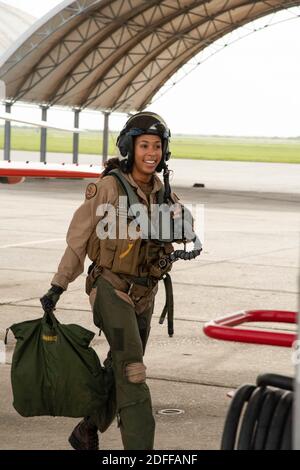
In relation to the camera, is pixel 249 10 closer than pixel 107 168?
No

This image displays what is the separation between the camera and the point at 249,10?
40531 millimetres

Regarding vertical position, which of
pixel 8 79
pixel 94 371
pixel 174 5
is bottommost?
pixel 94 371

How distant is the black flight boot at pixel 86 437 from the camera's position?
5609 mm

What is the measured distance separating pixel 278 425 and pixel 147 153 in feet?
7.95

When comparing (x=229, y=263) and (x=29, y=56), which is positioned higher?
(x=29, y=56)

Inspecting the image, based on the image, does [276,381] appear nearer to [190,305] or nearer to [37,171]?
[190,305]

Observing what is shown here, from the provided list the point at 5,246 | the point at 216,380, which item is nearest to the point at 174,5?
the point at 5,246

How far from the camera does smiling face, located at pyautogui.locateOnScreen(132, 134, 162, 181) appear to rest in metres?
5.48

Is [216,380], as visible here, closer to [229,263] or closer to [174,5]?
[229,263]

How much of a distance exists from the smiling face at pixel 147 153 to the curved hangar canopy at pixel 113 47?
2756 cm

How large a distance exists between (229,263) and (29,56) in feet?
72.1

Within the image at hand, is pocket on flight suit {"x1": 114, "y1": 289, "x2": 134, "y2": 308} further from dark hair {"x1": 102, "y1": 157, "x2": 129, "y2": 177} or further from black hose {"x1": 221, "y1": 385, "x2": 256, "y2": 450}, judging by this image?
Answer: black hose {"x1": 221, "y1": 385, "x2": 256, "y2": 450}

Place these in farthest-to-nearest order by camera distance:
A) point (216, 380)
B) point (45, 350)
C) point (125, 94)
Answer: point (125, 94), point (216, 380), point (45, 350)

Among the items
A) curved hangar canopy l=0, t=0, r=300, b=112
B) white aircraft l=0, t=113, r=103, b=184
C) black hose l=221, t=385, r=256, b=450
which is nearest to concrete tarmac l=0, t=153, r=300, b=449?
white aircraft l=0, t=113, r=103, b=184
